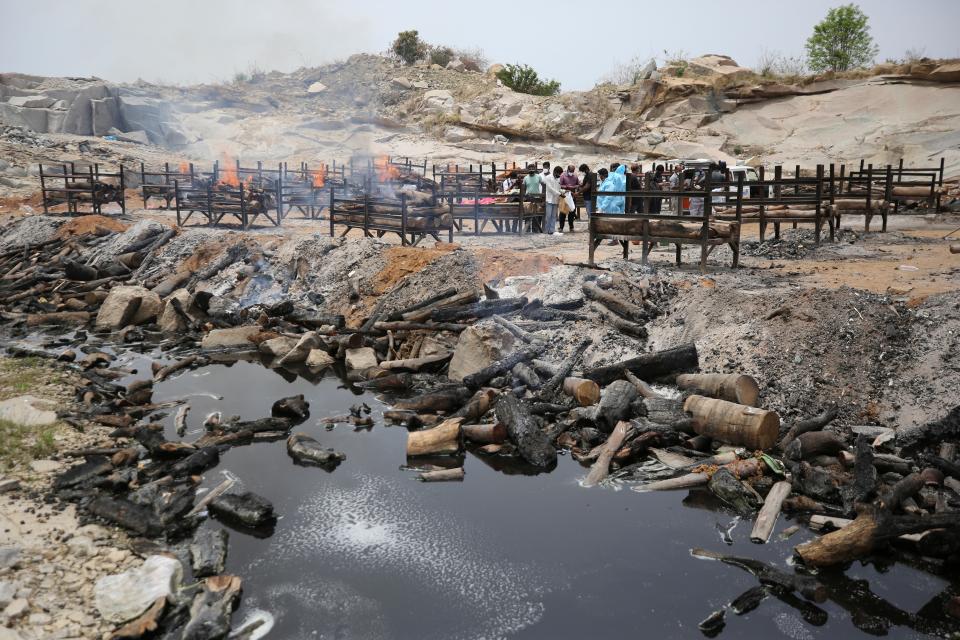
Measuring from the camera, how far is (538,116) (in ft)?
132

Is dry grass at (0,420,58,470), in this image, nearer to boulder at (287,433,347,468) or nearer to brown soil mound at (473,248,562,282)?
boulder at (287,433,347,468)

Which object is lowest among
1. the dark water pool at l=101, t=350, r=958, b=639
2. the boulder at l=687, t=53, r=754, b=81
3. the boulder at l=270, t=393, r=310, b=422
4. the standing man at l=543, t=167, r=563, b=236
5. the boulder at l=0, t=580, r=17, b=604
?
the dark water pool at l=101, t=350, r=958, b=639

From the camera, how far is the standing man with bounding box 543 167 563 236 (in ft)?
63.3

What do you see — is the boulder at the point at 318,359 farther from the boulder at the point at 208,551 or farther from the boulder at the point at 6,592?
the boulder at the point at 6,592

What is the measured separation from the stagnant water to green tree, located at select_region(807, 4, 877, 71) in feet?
144

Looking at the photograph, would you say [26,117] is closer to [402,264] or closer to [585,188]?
[585,188]

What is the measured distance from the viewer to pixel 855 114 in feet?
108

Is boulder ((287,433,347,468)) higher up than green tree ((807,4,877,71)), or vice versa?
green tree ((807,4,877,71))

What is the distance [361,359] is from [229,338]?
2905 millimetres

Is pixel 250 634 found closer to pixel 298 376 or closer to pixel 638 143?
pixel 298 376

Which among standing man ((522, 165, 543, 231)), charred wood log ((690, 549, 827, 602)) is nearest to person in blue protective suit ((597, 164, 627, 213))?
standing man ((522, 165, 543, 231))

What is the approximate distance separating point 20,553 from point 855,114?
3674cm

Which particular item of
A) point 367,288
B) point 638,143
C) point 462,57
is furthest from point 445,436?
point 462,57

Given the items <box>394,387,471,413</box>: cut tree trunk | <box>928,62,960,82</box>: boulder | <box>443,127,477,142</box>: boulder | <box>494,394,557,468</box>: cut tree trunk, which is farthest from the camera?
<box>443,127,477,142</box>: boulder
